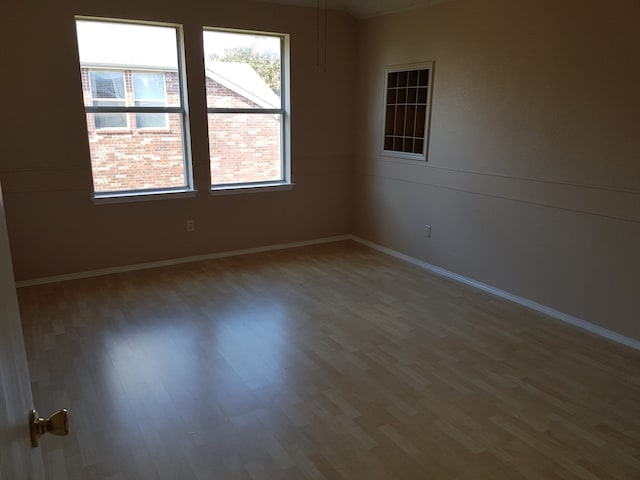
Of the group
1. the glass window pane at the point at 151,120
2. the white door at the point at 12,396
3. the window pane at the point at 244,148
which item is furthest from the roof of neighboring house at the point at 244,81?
the white door at the point at 12,396

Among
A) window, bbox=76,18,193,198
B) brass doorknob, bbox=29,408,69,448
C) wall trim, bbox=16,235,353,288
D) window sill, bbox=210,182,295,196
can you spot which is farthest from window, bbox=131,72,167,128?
brass doorknob, bbox=29,408,69,448

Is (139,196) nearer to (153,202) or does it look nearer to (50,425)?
(153,202)

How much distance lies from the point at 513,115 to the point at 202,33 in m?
2.92

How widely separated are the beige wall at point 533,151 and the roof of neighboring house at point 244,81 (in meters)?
1.22

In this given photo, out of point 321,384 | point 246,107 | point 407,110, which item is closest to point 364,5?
point 407,110

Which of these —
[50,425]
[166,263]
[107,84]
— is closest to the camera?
[50,425]

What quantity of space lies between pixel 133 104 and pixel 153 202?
92 centimetres

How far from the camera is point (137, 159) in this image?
14.9 feet

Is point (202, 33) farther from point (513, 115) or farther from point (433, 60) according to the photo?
point (513, 115)

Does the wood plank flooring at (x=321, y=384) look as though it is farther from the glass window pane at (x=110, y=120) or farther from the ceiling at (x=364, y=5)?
the ceiling at (x=364, y=5)

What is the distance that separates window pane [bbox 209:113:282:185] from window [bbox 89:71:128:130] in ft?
2.83

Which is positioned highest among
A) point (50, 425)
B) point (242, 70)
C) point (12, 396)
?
point (242, 70)

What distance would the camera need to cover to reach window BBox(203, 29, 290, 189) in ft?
15.8

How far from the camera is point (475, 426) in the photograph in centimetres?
241
